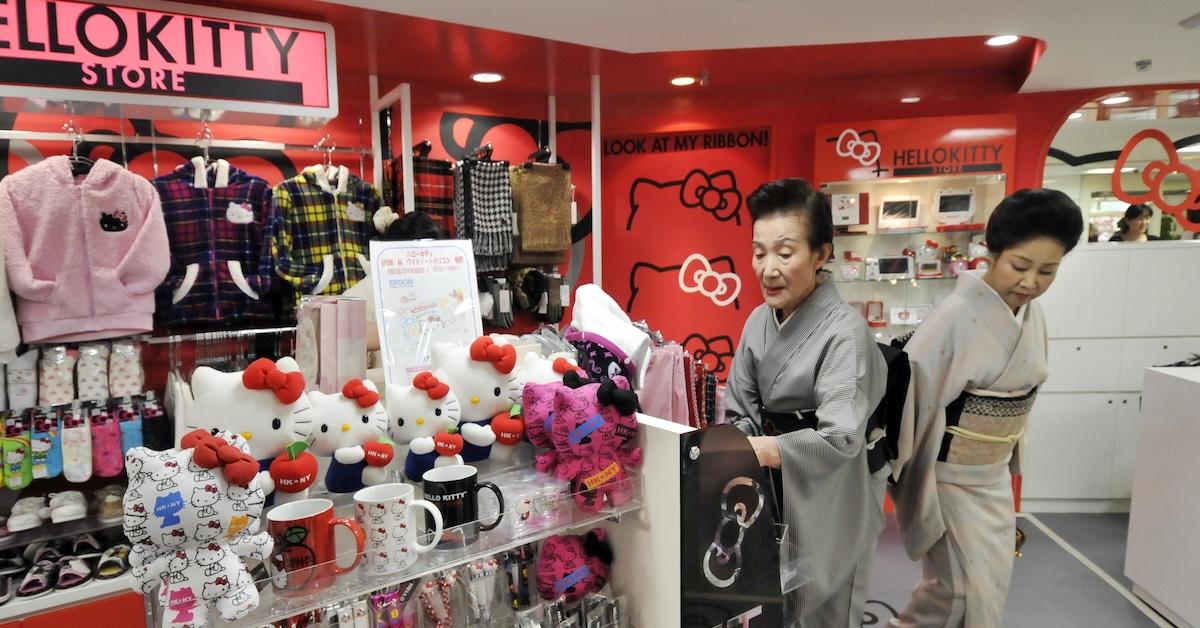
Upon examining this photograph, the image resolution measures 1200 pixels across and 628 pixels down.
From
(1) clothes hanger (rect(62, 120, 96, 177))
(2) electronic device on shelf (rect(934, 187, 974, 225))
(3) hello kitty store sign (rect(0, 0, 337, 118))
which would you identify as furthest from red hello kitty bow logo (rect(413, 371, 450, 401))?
(2) electronic device on shelf (rect(934, 187, 974, 225))

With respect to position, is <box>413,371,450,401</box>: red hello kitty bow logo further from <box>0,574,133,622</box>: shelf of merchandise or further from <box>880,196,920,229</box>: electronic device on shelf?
<box>880,196,920,229</box>: electronic device on shelf

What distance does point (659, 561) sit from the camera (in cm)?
136

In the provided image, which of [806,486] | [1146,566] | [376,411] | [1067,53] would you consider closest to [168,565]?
[376,411]

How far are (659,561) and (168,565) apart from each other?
2.91ft

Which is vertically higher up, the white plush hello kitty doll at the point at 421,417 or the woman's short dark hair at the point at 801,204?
the woman's short dark hair at the point at 801,204

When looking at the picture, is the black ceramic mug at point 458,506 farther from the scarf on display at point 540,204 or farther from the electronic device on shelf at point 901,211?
the electronic device on shelf at point 901,211

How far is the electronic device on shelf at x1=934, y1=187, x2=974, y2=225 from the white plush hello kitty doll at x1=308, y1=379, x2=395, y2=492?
402 centimetres

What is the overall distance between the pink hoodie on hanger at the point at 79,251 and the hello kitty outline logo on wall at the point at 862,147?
3806 mm

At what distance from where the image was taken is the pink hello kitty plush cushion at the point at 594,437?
133cm

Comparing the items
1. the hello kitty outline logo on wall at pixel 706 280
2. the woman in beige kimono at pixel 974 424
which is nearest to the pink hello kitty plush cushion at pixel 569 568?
the woman in beige kimono at pixel 974 424

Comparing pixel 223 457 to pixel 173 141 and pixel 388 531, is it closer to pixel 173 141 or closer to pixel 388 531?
pixel 388 531

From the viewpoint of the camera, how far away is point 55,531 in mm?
2527

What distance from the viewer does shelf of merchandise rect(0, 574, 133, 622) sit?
7.38 feet

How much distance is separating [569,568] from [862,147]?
3612 mm
